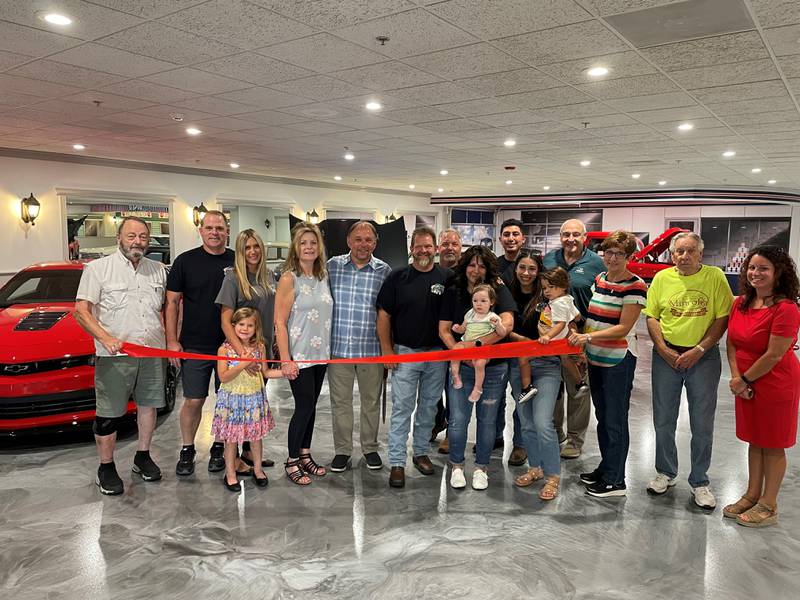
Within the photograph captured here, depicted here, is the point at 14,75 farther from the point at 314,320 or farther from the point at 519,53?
the point at 519,53

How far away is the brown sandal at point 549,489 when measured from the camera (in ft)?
10.9

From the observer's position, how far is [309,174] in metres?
13.1

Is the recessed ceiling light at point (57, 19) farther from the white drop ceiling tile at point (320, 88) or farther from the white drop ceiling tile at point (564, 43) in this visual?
the white drop ceiling tile at point (564, 43)

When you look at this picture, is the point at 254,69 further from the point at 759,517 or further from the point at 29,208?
the point at 29,208

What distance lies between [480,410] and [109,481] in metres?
2.27

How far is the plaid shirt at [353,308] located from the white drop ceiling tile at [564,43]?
1.97m

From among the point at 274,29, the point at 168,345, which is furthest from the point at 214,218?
the point at 274,29

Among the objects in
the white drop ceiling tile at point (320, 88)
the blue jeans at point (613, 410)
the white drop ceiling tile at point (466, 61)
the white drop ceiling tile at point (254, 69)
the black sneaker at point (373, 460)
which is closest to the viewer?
the blue jeans at point (613, 410)

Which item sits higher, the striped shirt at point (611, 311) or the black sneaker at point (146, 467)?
the striped shirt at point (611, 311)

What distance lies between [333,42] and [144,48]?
4.73 ft

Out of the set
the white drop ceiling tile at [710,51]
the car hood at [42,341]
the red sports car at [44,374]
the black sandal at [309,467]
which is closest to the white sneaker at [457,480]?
the black sandal at [309,467]

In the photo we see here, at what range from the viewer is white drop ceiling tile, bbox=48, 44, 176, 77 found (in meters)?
4.33

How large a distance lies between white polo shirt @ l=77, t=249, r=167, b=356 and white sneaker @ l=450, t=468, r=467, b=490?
2001 mm

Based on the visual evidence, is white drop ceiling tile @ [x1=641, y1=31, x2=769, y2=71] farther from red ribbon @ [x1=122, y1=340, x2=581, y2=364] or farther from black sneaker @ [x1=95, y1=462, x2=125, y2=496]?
black sneaker @ [x1=95, y1=462, x2=125, y2=496]
